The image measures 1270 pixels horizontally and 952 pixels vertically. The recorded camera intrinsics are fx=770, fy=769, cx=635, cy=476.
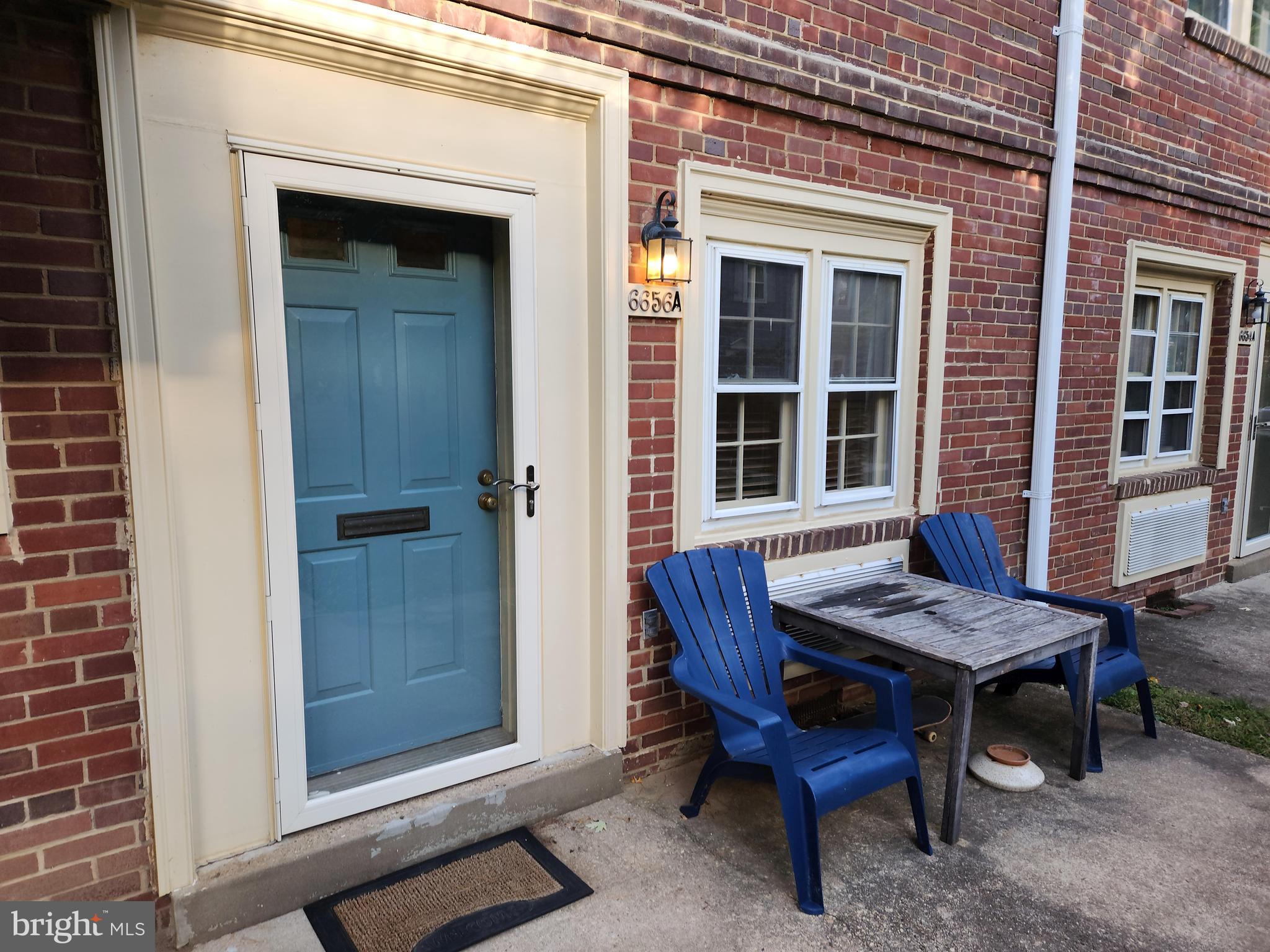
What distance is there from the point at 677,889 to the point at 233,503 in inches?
76.0

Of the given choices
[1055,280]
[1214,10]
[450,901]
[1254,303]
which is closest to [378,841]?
[450,901]

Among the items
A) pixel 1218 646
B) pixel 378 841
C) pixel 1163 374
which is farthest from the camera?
pixel 1163 374

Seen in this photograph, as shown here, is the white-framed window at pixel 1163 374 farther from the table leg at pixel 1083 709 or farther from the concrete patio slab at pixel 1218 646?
the table leg at pixel 1083 709

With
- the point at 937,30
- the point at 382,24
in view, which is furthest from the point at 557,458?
the point at 937,30

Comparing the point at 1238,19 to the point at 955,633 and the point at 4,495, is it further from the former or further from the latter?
the point at 4,495

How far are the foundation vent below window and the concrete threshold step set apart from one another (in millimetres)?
4449

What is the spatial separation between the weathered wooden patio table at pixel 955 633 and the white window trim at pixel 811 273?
17.3 inches

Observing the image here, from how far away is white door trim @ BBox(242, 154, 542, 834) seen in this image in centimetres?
240

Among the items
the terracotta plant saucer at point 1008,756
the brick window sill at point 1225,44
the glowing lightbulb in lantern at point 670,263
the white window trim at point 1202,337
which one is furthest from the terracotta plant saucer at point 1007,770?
the brick window sill at point 1225,44

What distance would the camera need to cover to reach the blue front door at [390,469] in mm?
2674

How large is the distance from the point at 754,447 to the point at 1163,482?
3945mm

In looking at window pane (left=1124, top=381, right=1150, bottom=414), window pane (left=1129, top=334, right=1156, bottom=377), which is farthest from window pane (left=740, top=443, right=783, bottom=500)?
window pane (left=1129, top=334, right=1156, bottom=377)

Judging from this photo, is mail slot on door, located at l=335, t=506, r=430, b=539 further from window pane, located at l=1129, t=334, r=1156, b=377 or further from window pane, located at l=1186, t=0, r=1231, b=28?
window pane, located at l=1186, t=0, r=1231, b=28

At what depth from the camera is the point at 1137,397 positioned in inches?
224
